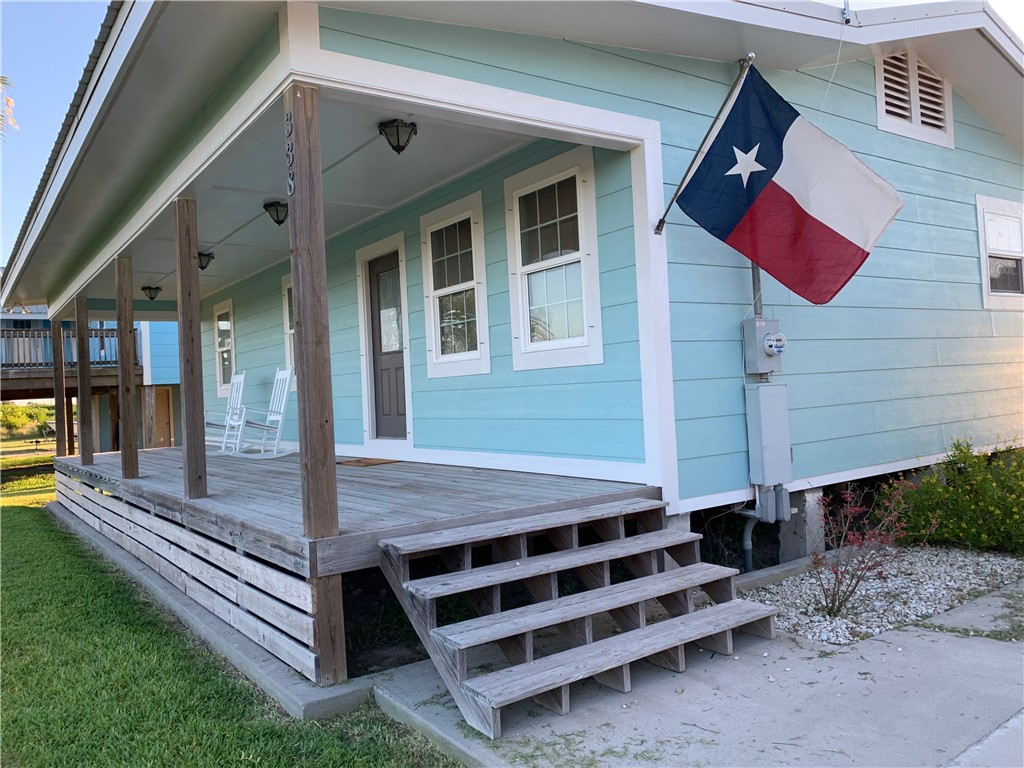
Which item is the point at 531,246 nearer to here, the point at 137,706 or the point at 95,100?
the point at 95,100

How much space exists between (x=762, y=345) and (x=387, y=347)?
349 cm

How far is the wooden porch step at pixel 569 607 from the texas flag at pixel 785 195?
177cm

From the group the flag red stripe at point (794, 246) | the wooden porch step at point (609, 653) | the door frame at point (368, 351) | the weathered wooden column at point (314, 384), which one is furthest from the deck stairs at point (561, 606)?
the door frame at point (368, 351)

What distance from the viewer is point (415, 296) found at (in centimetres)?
607

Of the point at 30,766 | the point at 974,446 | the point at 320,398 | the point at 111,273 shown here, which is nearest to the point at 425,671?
the point at 320,398

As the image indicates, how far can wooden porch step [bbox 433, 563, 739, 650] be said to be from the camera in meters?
2.66

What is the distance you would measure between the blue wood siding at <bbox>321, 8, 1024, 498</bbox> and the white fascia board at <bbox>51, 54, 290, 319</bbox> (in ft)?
1.00

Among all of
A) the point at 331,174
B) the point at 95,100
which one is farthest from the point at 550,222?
the point at 95,100

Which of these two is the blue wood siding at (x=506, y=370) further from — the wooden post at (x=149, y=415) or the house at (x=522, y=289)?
the wooden post at (x=149, y=415)

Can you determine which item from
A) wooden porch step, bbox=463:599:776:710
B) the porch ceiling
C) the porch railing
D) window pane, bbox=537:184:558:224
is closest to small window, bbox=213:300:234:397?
the porch ceiling

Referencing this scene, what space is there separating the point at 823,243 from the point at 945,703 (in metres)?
2.40

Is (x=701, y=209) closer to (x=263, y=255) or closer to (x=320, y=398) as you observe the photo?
(x=320, y=398)

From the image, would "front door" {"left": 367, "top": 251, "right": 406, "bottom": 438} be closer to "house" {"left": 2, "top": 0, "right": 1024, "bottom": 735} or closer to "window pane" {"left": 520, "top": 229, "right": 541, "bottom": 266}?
"house" {"left": 2, "top": 0, "right": 1024, "bottom": 735}

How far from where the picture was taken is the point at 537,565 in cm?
312
